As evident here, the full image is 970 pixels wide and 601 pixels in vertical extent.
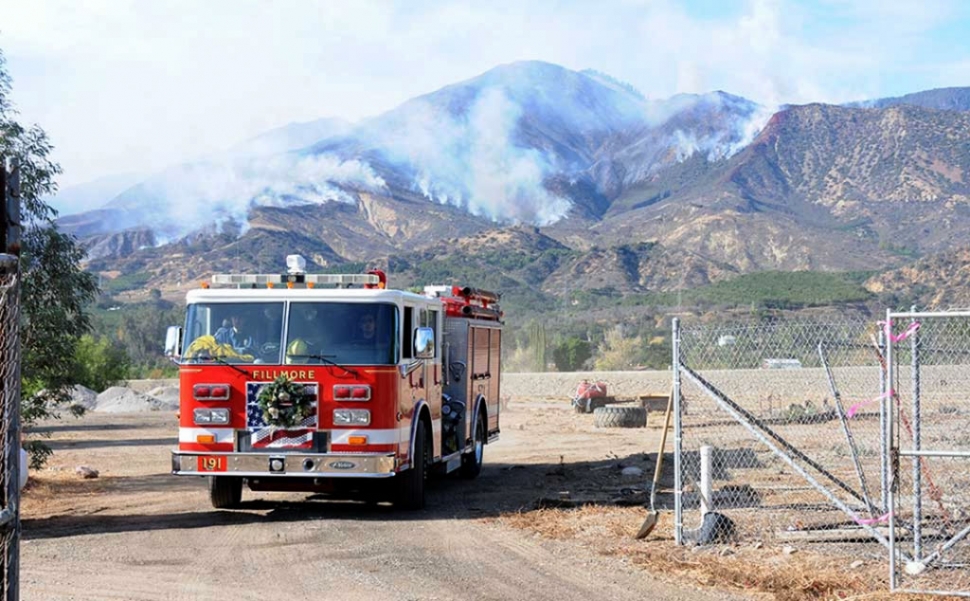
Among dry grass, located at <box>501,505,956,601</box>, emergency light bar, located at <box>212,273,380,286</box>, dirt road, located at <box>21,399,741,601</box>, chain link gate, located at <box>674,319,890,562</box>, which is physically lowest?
dirt road, located at <box>21,399,741,601</box>

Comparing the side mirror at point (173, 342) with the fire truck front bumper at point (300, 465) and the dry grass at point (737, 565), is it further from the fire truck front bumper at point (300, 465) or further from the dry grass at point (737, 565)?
the dry grass at point (737, 565)

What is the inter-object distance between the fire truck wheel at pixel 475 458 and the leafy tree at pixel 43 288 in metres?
5.88

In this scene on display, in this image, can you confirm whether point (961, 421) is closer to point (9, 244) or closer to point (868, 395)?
point (868, 395)

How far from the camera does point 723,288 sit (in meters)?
139

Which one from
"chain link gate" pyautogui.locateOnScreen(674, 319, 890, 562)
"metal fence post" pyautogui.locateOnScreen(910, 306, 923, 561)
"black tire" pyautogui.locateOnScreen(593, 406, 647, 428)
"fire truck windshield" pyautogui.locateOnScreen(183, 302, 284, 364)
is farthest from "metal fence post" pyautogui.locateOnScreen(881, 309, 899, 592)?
"black tire" pyautogui.locateOnScreen(593, 406, 647, 428)

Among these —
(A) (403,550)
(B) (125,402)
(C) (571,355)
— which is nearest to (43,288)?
(A) (403,550)

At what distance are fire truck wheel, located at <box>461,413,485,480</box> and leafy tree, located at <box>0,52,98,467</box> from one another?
5.88 metres

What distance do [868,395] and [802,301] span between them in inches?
3063

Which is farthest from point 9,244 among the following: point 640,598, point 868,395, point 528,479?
point 868,395

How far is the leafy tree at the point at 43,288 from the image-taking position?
18.0 meters

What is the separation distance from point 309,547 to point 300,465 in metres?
1.66

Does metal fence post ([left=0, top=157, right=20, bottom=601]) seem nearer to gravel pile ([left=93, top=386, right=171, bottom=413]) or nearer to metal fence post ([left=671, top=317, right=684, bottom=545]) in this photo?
metal fence post ([left=671, top=317, right=684, bottom=545])

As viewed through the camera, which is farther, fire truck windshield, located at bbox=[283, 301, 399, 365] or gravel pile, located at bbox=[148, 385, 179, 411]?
gravel pile, located at bbox=[148, 385, 179, 411]

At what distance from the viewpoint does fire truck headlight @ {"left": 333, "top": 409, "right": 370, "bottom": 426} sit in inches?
589
